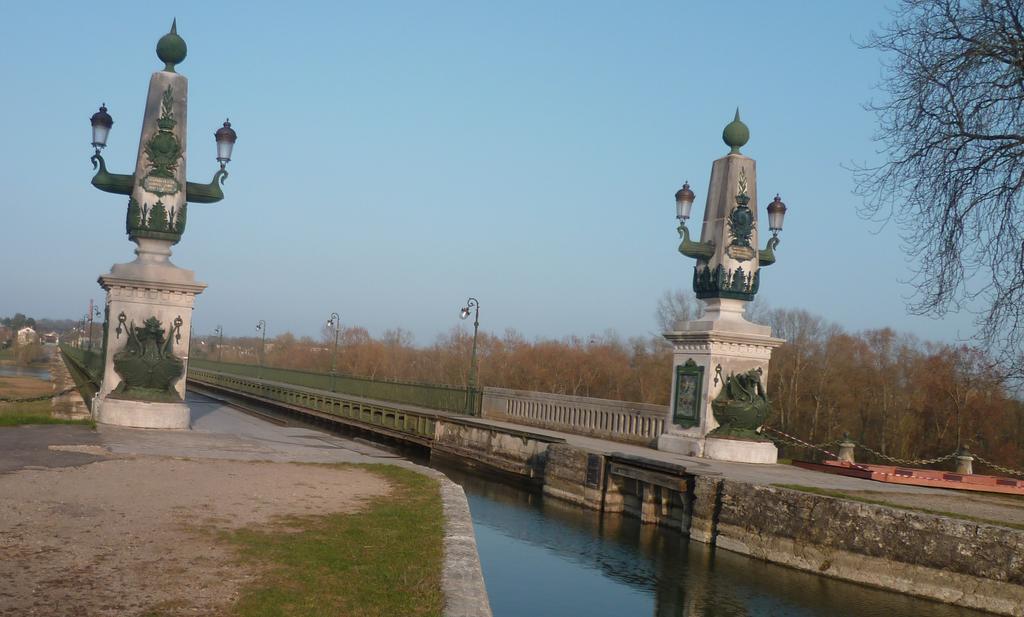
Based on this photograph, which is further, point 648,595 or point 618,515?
point 618,515

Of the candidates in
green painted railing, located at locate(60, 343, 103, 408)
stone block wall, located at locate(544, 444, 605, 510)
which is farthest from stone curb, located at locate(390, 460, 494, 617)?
green painted railing, located at locate(60, 343, 103, 408)

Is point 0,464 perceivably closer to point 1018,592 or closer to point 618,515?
point 618,515

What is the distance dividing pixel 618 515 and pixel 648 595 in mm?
6253

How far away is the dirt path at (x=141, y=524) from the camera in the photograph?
6027 millimetres

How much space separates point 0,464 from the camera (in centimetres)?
1139

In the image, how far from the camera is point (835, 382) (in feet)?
151

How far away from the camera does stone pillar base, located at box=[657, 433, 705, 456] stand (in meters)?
19.3

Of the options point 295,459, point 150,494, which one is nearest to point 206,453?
point 295,459

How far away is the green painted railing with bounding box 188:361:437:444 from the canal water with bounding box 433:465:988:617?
1323 cm

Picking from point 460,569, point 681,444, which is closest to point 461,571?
point 460,569

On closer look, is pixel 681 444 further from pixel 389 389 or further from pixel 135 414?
pixel 389 389

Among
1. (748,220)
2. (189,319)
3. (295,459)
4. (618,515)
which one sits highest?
(748,220)

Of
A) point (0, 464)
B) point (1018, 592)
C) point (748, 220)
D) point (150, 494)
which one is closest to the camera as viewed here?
point (150, 494)

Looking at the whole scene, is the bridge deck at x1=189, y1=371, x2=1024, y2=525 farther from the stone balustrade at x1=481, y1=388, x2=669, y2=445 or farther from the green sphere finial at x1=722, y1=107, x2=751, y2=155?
the green sphere finial at x1=722, y1=107, x2=751, y2=155
